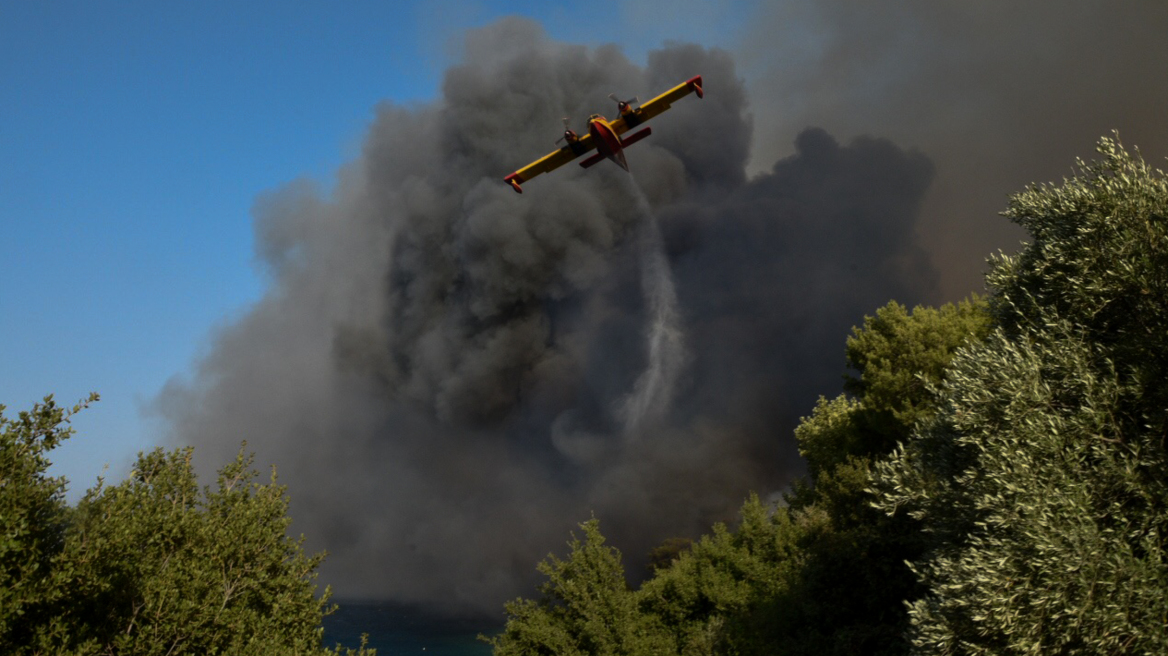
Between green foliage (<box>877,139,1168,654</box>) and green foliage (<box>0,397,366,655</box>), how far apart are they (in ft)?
48.0

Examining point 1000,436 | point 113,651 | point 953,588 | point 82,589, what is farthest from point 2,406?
point 1000,436

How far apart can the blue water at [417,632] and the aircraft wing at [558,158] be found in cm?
9499

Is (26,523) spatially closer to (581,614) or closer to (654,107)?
(581,614)

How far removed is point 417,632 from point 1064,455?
167m

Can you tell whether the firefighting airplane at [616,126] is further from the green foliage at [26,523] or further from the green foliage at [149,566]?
the green foliage at [26,523]

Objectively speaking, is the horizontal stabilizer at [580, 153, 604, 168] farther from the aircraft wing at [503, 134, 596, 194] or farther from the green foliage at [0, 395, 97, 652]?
the green foliage at [0, 395, 97, 652]

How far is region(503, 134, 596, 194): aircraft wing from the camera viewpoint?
36188 mm

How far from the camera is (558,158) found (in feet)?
132

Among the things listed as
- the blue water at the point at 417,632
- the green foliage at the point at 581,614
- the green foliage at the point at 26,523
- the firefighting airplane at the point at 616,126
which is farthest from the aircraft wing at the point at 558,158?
the blue water at the point at 417,632

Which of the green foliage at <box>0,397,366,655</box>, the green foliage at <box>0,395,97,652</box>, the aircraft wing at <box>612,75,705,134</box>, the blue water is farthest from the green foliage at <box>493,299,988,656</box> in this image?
the blue water

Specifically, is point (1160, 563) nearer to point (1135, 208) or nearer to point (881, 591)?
point (1135, 208)

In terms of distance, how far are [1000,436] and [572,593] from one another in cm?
2169

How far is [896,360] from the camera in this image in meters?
40.1

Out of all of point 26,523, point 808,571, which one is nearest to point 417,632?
point 808,571
